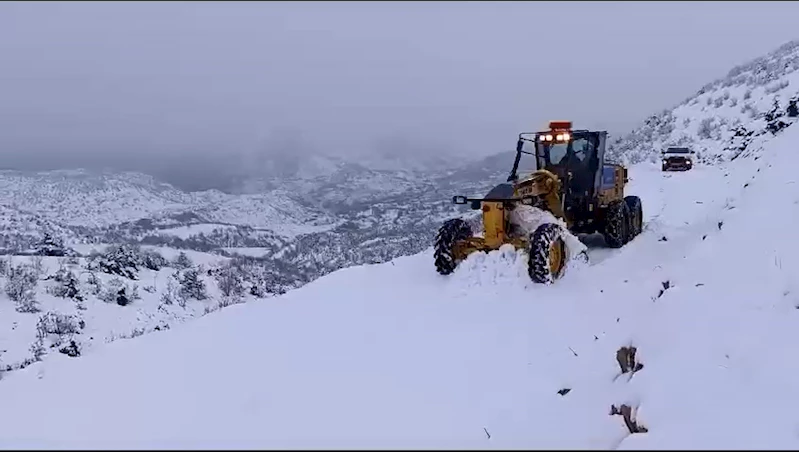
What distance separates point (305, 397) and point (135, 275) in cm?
4342

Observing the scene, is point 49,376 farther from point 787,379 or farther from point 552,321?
point 787,379

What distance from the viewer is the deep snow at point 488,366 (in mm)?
4961

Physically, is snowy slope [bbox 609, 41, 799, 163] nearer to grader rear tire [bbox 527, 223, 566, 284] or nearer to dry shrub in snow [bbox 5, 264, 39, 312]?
grader rear tire [bbox 527, 223, 566, 284]

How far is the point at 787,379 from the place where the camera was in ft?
16.4

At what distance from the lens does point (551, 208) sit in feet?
39.4

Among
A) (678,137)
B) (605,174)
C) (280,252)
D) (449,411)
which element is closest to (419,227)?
(280,252)

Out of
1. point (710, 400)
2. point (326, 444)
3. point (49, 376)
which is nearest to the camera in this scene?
point (326, 444)

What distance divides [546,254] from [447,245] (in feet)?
7.32

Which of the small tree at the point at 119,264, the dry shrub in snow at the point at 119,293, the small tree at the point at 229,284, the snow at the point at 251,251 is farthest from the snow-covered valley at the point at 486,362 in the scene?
the snow at the point at 251,251

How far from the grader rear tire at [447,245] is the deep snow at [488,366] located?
2.18 ft

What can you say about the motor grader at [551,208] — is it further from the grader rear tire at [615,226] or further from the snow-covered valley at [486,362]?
the snow-covered valley at [486,362]

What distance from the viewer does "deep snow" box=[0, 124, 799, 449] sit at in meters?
4.96

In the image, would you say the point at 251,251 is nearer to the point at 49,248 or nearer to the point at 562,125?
the point at 49,248

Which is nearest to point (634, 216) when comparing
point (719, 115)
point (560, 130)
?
point (560, 130)
